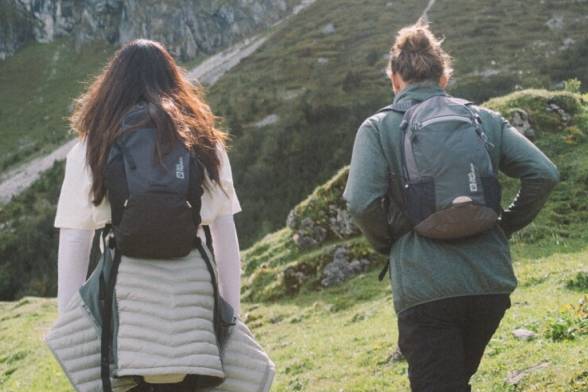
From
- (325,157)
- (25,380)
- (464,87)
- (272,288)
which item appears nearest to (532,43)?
(464,87)

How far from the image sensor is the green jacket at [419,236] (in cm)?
428

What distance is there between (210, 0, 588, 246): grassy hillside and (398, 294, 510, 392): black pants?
31.9 metres

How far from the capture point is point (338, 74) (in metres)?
75.4

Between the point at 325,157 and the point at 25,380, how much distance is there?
3332cm

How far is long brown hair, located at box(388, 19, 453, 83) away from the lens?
4.80m

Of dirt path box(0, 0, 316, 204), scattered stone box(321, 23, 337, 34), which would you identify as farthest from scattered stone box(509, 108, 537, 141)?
scattered stone box(321, 23, 337, 34)

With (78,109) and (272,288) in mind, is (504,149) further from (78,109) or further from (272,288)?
(272,288)

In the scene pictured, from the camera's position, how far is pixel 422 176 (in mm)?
4305

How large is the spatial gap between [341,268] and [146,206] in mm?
14407

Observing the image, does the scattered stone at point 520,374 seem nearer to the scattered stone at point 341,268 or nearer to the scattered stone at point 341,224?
the scattered stone at point 341,268

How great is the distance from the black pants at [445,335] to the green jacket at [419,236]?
7cm

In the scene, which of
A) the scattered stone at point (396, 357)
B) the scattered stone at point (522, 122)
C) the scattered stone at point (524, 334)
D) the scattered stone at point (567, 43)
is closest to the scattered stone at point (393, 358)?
the scattered stone at point (396, 357)

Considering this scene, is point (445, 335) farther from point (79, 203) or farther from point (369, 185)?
point (79, 203)

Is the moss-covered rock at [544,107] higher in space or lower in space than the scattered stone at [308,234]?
higher
